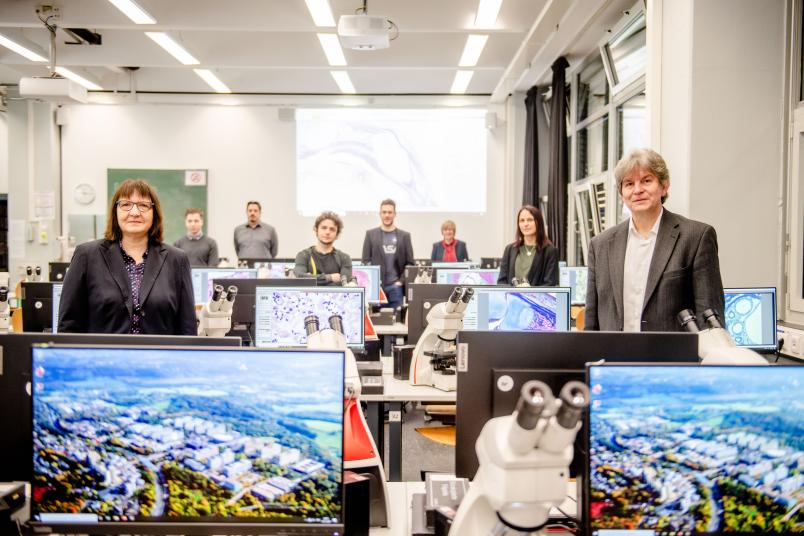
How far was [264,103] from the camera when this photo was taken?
9.52 meters

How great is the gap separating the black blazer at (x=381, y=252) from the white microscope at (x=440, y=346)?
10.6 ft

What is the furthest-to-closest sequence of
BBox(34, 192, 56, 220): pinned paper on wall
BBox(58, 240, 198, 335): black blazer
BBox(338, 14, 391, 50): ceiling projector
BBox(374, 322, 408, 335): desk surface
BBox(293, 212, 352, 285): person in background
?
BBox(34, 192, 56, 220): pinned paper on wall → BBox(338, 14, 391, 50): ceiling projector → BBox(374, 322, 408, 335): desk surface → BBox(293, 212, 352, 285): person in background → BBox(58, 240, 198, 335): black blazer

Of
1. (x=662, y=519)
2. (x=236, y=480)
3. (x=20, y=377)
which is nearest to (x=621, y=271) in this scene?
(x=662, y=519)

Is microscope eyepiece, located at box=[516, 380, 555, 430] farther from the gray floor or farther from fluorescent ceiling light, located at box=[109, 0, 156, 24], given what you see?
fluorescent ceiling light, located at box=[109, 0, 156, 24]

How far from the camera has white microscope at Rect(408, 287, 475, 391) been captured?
2.69 metres

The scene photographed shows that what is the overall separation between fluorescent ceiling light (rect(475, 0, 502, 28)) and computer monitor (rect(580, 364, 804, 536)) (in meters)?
5.35

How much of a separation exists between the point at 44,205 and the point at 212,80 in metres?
3.33

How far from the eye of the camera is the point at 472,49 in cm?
727

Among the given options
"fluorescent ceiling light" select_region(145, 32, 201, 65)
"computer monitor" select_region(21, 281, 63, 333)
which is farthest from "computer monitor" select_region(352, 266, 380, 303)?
"fluorescent ceiling light" select_region(145, 32, 201, 65)

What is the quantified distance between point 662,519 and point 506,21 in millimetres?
5975

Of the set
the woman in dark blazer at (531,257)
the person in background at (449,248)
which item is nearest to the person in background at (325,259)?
the woman in dark blazer at (531,257)

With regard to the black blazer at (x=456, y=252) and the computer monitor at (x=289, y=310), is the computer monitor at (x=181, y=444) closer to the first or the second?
the computer monitor at (x=289, y=310)

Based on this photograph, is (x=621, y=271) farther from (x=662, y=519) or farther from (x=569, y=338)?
(x=662, y=519)

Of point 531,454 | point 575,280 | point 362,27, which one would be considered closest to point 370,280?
point 575,280
